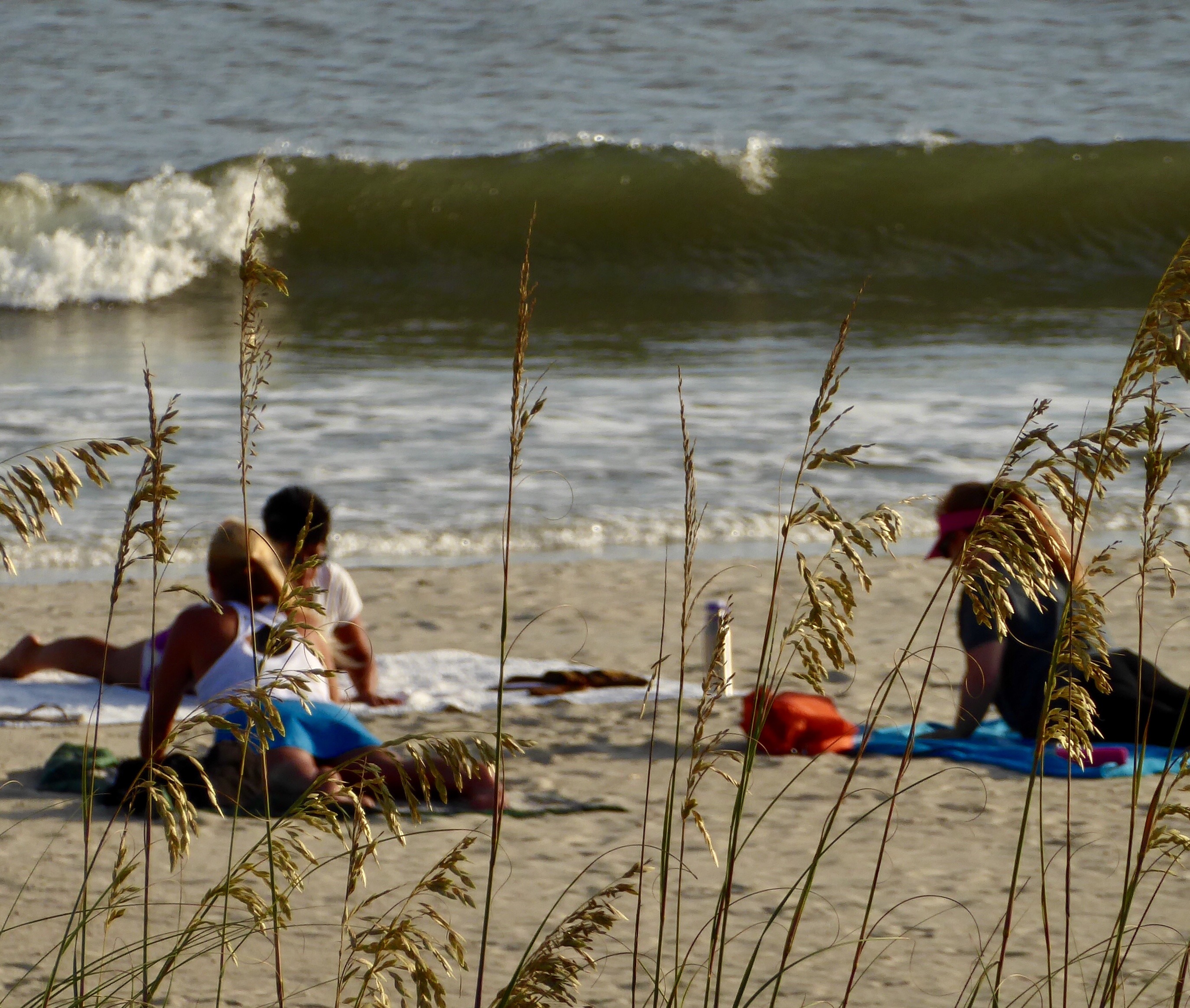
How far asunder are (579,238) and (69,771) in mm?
18110

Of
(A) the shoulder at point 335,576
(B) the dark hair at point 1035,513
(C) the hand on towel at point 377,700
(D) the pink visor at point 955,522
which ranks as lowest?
(C) the hand on towel at point 377,700

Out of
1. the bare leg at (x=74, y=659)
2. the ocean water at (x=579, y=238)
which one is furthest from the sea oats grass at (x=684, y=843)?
the ocean water at (x=579, y=238)

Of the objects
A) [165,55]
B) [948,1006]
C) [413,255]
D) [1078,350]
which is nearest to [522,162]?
[413,255]

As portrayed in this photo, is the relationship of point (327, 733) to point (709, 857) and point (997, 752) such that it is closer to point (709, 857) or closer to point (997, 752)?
point (709, 857)

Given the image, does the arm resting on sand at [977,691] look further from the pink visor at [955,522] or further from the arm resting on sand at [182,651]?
the arm resting on sand at [182,651]

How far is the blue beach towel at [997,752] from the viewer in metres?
4.53

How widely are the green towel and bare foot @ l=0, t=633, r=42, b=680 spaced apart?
50.2 inches

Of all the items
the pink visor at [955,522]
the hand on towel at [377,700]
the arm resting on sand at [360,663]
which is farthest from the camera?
the hand on towel at [377,700]

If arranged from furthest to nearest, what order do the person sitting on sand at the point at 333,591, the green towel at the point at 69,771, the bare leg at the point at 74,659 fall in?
the bare leg at the point at 74,659 → the person sitting on sand at the point at 333,591 → the green towel at the point at 69,771

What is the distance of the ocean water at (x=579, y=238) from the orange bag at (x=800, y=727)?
10.4 ft

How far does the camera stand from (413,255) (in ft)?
69.4

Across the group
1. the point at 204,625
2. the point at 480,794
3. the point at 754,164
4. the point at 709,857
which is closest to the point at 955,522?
the point at 709,857

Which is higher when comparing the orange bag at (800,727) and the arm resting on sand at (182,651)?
the arm resting on sand at (182,651)

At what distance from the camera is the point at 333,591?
17.5 feet
